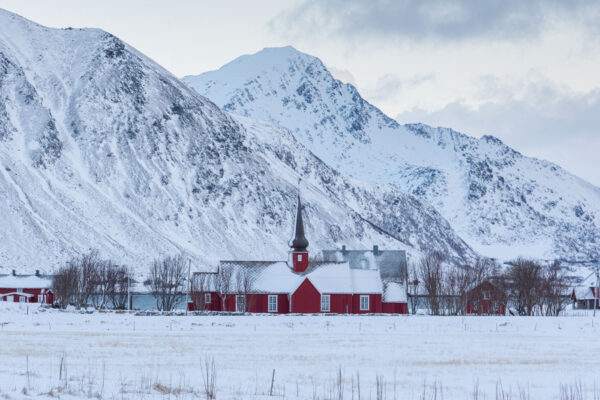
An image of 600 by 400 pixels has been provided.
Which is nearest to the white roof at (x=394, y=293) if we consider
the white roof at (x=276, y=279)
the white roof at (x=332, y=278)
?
the white roof at (x=332, y=278)

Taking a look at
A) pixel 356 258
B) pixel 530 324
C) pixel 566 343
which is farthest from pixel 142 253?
pixel 566 343

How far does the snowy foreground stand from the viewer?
2530cm

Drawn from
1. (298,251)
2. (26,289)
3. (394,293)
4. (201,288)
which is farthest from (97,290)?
(394,293)

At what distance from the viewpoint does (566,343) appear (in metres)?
46.9

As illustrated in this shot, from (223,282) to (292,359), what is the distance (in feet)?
172

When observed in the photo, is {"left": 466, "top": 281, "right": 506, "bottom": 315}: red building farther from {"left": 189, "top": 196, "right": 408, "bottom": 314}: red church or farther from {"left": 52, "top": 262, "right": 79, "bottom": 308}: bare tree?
{"left": 52, "top": 262, "right": 79, "bottom": 308}: bare tree

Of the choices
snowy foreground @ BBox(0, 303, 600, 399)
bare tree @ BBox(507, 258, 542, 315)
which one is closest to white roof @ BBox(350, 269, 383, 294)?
bare tree @ BBox(507, 258, 542, 315)

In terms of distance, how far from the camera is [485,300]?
3757 inches

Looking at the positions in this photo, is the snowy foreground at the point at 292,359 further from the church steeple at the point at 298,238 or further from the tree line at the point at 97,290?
the tree line at the point at 97,290

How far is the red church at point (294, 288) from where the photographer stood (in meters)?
87.4

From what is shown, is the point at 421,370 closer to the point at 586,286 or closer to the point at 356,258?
the point at 356,258

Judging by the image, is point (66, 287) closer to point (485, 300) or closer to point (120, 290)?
point (120, 290)

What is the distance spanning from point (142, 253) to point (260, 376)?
515 feet

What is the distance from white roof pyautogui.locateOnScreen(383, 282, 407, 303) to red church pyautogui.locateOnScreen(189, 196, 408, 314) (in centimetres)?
13
